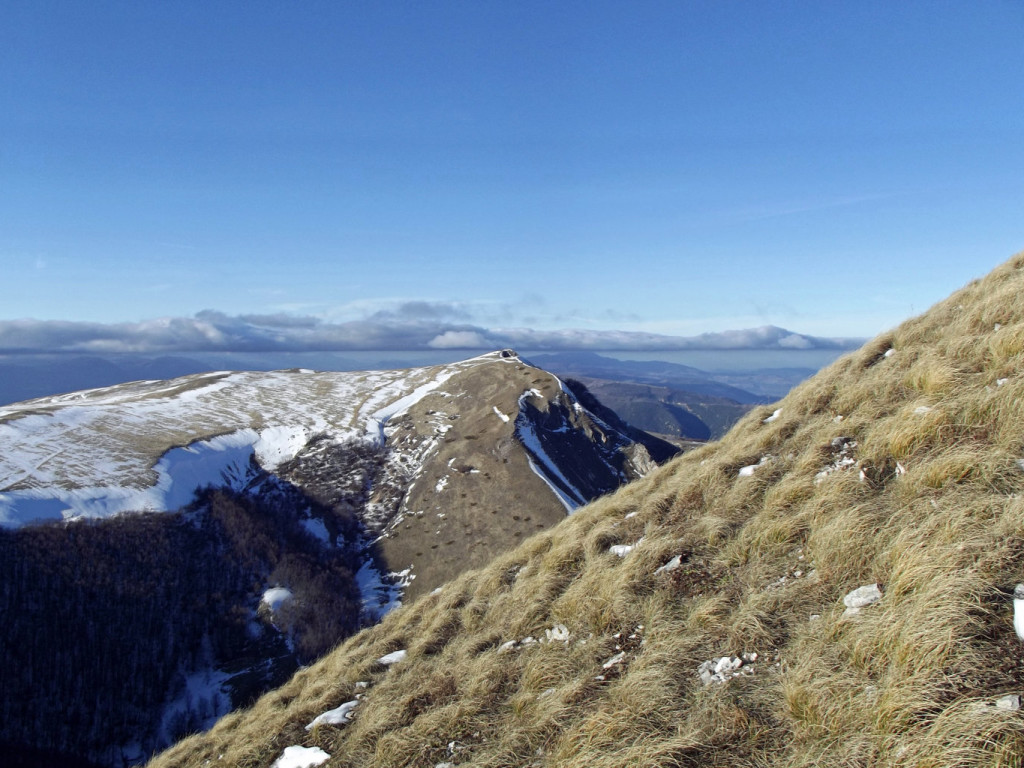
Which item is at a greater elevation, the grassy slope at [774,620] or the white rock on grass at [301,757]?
the grassy slope at [774,620]

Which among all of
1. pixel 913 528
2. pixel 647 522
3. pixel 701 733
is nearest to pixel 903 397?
pixel 913 528

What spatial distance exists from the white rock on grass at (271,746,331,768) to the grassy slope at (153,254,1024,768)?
179 mm

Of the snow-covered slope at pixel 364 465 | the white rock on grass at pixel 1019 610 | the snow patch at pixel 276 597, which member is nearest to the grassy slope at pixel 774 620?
the white rock on grass at pixel 1019 610

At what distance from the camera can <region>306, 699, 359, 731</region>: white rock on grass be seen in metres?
9.22

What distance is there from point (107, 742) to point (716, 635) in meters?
56.9

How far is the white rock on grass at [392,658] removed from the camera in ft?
36.9

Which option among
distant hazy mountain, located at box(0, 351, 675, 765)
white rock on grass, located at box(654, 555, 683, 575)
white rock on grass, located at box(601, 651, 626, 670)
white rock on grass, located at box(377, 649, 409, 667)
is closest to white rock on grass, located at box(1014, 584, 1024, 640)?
white rock on grass, located at box(601, 651, 626, 670)

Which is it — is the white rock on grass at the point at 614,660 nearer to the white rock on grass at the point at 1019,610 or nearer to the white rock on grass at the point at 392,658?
the white rock on grass at the point at 1019,610

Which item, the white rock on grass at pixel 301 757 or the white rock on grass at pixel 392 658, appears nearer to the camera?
the white rock on grass at pixel 301 757

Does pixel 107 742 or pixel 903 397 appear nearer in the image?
pixel 903 397

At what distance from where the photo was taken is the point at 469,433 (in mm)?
84000

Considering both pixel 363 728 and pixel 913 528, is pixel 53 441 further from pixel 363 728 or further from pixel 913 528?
pixel 913 528

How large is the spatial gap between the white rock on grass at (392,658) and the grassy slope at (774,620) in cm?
19

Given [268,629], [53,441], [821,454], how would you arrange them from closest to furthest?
[821,454]
[268,629]
[53,441]
